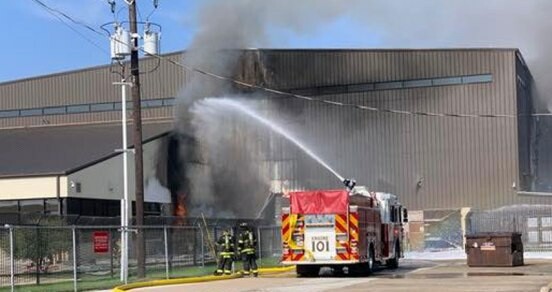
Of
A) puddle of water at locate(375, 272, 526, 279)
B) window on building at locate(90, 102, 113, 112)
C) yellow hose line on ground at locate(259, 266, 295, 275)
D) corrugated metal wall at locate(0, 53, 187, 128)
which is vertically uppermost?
corrugated metal wall at locate(0, 53, 187, 128)

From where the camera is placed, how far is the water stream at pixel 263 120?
43562 millimetres

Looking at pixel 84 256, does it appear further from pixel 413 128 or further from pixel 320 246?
pixel 413 128

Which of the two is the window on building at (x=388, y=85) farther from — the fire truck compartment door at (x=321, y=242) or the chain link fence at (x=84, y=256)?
the fire truck compartment door at (x=321, y=242)

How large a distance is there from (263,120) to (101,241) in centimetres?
2477

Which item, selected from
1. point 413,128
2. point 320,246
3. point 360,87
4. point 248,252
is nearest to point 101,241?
point 248,252

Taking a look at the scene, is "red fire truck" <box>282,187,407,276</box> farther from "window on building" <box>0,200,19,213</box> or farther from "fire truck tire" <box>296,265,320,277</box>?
"window on building" <box>0,200,19,213</box>

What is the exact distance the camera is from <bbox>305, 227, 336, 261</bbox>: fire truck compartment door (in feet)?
81.4

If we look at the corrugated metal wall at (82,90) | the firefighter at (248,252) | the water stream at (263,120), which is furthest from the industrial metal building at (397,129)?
the firefighter at (248,252)

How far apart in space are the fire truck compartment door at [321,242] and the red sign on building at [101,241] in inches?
228

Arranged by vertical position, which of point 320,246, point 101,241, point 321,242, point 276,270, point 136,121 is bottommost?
point 276,270

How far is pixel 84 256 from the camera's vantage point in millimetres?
25312

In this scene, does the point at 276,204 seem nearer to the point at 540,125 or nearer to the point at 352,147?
the point at 352,147

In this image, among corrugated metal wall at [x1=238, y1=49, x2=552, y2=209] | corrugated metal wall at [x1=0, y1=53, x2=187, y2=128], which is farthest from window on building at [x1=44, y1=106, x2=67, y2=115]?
corrugated metal wall at [x1=238, y1=49, x2=552, y2=209]

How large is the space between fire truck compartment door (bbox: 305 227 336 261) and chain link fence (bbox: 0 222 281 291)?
4.34 m
